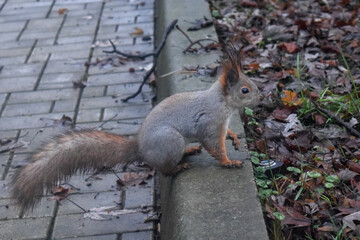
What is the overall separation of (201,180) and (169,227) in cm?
30

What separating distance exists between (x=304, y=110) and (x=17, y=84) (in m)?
2.71

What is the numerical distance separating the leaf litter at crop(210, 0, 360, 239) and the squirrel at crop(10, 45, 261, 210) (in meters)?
0.34

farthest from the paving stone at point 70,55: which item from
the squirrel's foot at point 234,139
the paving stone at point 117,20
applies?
the squirrel's foot at point 234,139

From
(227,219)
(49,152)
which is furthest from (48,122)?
(227,219)

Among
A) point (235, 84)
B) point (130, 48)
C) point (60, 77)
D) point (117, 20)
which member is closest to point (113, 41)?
point (130, 48)

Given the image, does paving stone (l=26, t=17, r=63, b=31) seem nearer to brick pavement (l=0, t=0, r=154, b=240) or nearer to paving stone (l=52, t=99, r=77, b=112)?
brick pavement (l=0, t=0, r=154, b=240)

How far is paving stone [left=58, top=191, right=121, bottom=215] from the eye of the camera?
3.63 meters

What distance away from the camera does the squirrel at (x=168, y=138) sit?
316 cm

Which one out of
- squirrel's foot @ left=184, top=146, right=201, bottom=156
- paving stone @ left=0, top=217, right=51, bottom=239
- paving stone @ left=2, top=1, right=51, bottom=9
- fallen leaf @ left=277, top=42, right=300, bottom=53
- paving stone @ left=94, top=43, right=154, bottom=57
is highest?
squirrel's foot @ left=184, top=146, right=201, bottom=156

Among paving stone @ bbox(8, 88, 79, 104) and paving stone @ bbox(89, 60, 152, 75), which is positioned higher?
paving stone @ bbox(8, 88, 79, 104)

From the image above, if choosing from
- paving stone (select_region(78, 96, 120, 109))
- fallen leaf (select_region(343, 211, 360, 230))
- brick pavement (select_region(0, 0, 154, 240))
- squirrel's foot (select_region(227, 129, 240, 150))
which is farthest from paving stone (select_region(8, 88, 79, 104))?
fallen leaf (select_region(343, 211, 360, 230))

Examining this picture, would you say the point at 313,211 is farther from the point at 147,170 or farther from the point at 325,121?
the point at 147,170

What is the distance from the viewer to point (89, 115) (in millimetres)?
4730

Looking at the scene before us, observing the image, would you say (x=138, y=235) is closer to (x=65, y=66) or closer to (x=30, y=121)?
(x=30, y=121)
